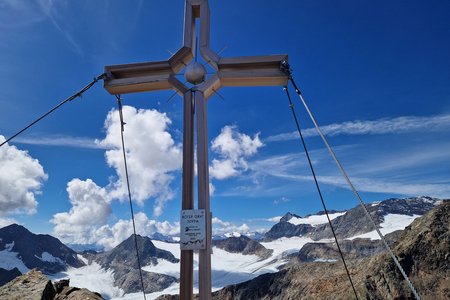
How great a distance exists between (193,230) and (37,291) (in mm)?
4433

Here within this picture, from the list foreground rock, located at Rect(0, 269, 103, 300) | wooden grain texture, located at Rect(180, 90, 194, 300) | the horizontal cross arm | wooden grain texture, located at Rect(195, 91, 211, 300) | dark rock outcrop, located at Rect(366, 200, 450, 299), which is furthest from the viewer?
dark rock outcrop, located at Rect(366, 200, 450, 299)

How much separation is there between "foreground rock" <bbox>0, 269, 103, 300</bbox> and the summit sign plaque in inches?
119

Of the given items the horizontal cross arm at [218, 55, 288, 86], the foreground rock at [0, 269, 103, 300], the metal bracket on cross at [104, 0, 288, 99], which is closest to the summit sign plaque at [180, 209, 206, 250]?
the foreground rock at [0, 269, 103, 300]

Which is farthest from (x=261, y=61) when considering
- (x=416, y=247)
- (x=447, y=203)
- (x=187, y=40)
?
(x=447, y=203)

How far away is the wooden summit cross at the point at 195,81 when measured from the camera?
8.87 meters

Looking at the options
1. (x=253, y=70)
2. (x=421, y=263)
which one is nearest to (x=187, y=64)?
(x=253, y=70)

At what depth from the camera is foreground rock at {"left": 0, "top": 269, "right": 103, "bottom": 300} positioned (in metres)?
9.27

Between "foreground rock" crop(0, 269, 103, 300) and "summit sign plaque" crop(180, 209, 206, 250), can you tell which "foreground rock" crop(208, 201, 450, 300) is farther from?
"summit sign plaque" crop(180, 209, 206, 250)

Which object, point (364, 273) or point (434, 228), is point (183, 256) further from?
point (434, 228)

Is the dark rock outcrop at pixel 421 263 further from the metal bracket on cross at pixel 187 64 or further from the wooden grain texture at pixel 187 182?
the metal bracket on cross at pixel 187 64

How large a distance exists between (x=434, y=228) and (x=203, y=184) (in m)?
93.4

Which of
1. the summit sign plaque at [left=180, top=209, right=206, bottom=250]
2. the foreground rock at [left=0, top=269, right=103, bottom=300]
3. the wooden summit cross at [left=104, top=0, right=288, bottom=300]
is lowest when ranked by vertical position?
the foreground rock at [left=0, top=269, right=103, bottom=300]

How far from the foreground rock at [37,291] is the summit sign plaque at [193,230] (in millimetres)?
3033

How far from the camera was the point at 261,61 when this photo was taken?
961 centimetres
